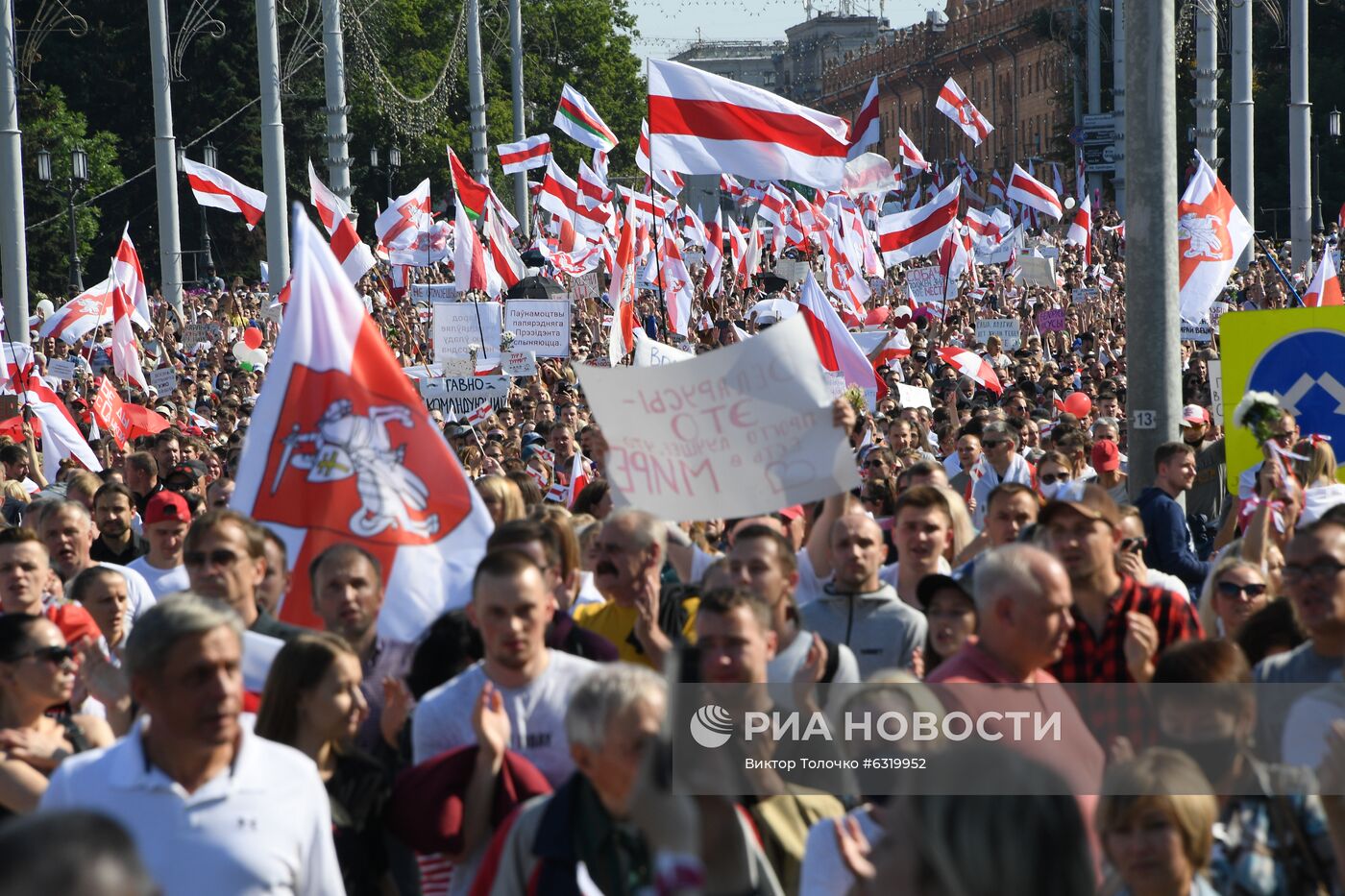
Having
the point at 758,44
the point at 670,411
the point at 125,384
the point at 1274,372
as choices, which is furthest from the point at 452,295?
the point at 758,44

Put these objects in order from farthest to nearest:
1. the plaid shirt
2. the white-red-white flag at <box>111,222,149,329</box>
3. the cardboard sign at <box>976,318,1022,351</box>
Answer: the cardboard sign at <box>976,318,1022,351</box> < the white-red-white flag at <box>111,222,149,329</box> < the plaid shirt

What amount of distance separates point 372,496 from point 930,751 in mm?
2721

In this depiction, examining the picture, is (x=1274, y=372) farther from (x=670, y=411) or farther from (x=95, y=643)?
(x=95, y=643)

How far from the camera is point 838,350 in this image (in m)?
13.3

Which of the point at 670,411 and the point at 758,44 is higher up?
the point at 758,44

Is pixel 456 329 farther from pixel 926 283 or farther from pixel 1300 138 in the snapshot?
pixel 1300 138

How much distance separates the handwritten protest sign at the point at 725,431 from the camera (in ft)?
21.7

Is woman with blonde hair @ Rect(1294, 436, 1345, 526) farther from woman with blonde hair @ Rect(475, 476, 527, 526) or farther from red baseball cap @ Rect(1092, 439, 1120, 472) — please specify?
woman with blonde hair @ Rect(475, 476, 527, 526)

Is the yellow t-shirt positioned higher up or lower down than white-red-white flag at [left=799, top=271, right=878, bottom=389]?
lower down

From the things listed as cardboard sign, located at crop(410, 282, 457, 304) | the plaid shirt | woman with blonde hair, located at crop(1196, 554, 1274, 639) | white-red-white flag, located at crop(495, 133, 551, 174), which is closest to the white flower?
woman with blonde hair, located at crop(1196, 554, 1274, 639)

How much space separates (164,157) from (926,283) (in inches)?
420

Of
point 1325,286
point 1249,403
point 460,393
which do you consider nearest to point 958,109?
point 1325,286

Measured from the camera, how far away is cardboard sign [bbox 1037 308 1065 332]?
79.3 feet

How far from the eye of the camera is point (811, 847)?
3695mm
